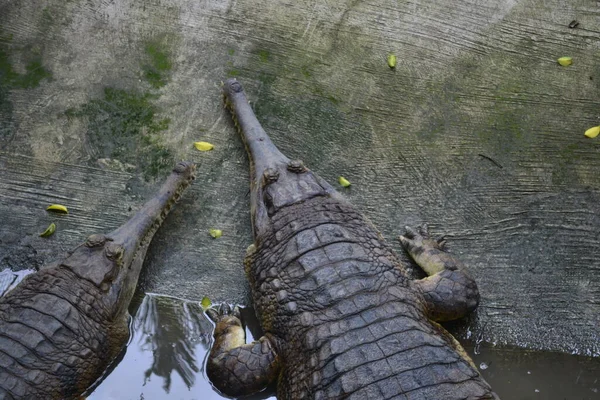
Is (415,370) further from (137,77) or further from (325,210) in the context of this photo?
(137,77)

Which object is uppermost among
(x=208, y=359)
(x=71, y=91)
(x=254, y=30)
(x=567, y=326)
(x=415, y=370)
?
(x=254, y=30)

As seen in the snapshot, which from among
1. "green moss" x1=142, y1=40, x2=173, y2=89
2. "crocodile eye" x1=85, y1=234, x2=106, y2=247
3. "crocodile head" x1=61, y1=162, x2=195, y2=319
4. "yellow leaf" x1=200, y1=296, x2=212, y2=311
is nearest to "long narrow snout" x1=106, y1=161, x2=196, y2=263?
"crocodile head" x1=61, y1=162, x2=195, y2=319

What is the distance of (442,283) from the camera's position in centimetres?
409

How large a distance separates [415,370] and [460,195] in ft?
5.42

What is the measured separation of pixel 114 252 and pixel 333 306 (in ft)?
→ 4.57

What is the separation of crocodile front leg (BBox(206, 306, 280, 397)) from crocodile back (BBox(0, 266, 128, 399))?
0.63 m

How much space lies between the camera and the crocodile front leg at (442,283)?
159 inches

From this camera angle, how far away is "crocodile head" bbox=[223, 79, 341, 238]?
4.27m

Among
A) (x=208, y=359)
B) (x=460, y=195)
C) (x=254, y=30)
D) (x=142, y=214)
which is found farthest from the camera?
(x=254, y=30)

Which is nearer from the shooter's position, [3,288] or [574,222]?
[3,288]

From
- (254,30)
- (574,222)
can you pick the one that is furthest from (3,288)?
(574,222)

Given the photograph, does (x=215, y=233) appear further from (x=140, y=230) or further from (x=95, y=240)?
(x=95, y=240)

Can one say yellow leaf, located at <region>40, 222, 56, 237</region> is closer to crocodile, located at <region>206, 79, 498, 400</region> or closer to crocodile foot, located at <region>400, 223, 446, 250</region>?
crocodile, located at <region>206, 79, 498, 400</region>

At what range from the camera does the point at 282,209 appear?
422cm
